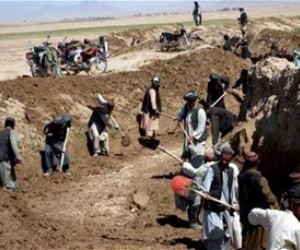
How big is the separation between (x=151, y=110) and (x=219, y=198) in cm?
836

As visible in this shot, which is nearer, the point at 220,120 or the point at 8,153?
the point at 8,153

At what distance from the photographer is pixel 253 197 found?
8.58 metres

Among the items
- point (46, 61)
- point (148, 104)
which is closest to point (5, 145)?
point (148, 104)

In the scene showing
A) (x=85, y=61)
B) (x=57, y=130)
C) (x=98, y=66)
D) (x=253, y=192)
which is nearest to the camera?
(x=253, y=192)

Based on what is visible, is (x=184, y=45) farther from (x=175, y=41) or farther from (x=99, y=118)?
(x=99, y=118)

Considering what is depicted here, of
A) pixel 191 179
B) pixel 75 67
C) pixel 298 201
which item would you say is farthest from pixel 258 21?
pixel 298 201

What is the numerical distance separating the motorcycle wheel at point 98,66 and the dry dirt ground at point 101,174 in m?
0.96

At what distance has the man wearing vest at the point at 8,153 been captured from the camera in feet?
43.1

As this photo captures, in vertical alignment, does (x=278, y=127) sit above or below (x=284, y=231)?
below

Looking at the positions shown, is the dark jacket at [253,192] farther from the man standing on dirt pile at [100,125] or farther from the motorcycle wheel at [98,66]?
the motorcycle wheel at [98,66]

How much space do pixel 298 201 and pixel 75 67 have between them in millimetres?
17996

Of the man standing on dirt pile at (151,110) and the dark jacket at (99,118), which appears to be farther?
the man standing on dirt pile at (151,110)

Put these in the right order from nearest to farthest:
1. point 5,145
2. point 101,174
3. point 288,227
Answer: point 288,227
point 5,145
point 101,174

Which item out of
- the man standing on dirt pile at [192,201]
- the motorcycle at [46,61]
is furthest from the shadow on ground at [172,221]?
the motorcycle at [46,61]
